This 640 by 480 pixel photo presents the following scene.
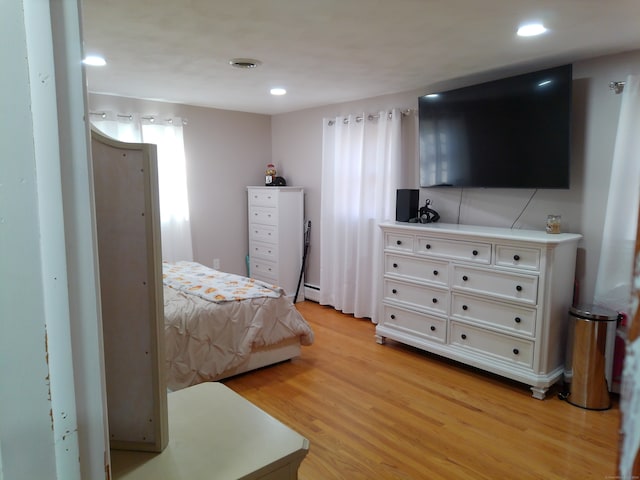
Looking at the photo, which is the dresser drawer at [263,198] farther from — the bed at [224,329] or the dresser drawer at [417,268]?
the dresser drawer at [417,268]

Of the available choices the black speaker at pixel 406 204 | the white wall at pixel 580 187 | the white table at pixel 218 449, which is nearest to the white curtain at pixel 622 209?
the white wall at pixel 580 187

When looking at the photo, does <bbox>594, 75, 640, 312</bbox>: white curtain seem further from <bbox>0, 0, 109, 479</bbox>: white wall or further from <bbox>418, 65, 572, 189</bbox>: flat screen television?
<bbox>0, 0, 109, 479</bbox>: white wall

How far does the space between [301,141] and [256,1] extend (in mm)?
3365

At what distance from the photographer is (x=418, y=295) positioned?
3.66 m

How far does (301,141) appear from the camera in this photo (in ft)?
17.8

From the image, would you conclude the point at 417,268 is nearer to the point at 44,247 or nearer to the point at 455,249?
the point at 455,249

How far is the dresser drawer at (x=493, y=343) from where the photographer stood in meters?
3.03

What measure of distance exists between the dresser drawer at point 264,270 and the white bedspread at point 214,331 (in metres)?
1.83

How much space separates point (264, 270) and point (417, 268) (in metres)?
2.34

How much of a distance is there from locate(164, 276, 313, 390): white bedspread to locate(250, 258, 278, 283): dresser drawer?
1825 mm

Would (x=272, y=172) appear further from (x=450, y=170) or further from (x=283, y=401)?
(x=283, y=401)

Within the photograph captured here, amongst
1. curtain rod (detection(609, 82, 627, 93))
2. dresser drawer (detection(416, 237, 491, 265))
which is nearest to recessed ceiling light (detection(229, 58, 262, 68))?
dresser drawer (detection(416, 237, 491, 265))

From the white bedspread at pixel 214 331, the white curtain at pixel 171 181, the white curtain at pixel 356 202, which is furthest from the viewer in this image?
the white curtain at pixel 171 181

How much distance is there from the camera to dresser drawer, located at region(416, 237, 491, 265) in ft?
10.5
